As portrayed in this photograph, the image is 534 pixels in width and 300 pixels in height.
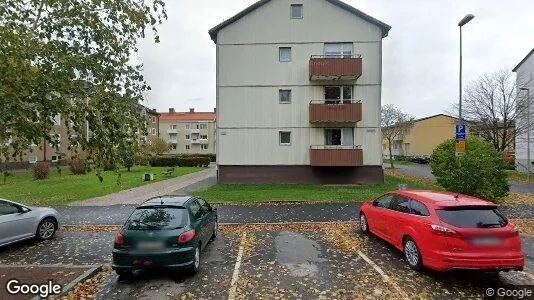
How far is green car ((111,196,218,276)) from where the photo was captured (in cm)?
634

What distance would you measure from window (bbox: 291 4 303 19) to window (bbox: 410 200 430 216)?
1783cm

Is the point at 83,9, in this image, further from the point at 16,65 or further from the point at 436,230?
the point at 436,230

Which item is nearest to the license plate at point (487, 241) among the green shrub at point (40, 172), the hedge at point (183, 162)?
the green shrub at point (40, 172)

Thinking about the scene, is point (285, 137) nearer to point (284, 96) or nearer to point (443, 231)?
point (284, 96)

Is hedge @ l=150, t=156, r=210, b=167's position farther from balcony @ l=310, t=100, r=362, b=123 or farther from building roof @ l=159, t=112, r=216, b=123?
building roof @ l=159, t=112, r=216, b=123

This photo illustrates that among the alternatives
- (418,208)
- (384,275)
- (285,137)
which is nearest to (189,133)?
(285,137)

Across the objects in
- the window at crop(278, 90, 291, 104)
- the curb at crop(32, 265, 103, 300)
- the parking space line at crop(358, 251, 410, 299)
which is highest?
the window at crop(278, 90, 291, 104)

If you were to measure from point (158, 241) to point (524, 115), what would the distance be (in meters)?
31.5

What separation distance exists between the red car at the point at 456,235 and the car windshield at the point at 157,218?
4565 mm

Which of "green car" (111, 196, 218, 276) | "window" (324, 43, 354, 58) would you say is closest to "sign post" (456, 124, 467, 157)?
"green car" (111, 196, 218, 276)

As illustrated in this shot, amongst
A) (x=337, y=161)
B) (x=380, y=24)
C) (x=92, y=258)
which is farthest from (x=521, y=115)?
(x=92, y=258)

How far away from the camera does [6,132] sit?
580 cm

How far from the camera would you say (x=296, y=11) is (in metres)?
22.4

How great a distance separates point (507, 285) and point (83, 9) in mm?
9145
